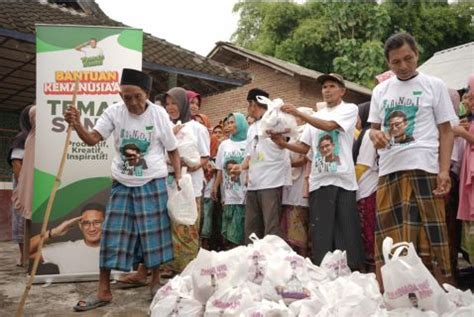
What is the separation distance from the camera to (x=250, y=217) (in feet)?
14.2

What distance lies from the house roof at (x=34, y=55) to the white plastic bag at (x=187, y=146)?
1.98 m

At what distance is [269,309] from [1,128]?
331 inches

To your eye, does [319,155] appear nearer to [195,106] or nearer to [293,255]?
[293,255]

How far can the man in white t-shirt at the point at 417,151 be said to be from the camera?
2902mm

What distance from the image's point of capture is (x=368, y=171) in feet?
12.9

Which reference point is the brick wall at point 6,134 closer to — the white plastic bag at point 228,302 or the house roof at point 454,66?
the white plastic bag at point 228,302

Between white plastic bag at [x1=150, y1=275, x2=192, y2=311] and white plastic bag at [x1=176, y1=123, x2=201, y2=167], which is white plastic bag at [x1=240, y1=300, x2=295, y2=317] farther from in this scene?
white plastic bag at [x1=176, y1=123, x2=201, y2=167]

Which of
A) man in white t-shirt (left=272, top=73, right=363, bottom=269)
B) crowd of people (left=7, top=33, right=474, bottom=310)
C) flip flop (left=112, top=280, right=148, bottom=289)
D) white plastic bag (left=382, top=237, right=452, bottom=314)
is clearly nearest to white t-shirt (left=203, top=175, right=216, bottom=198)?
crowd of people (left=7, top=33, right=474, bottom=310)

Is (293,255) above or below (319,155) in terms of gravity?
below

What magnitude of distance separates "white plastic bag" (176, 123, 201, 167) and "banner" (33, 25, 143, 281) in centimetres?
64

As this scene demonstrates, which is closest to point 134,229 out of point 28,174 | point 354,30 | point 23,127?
point 28,174

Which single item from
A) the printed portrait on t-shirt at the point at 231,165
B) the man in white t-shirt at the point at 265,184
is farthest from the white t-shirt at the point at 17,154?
the man in white t-shirt at the point at 265,184

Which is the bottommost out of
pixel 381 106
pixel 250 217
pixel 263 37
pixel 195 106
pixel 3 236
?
pixel 3 236

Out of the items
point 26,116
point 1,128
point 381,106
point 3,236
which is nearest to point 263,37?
point 1,128
